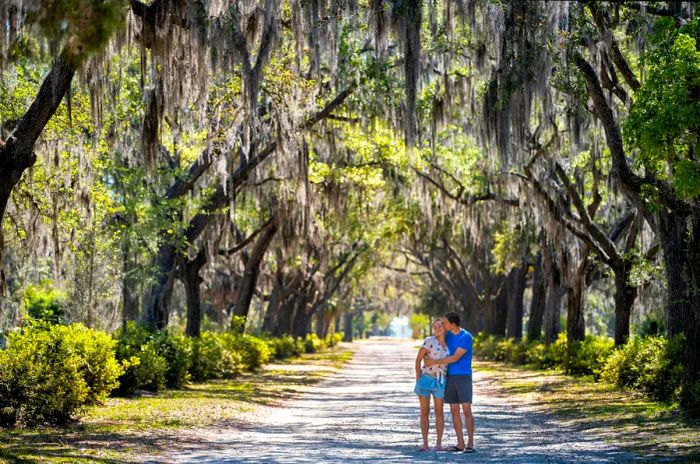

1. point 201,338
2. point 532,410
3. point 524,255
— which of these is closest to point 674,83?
point 532,410

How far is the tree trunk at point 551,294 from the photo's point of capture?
27.5m

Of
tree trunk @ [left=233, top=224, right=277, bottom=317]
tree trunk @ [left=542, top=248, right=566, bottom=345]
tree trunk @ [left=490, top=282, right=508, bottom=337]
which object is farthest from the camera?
tree trunk @ [left=490, top=282, right=508, bottom=337]

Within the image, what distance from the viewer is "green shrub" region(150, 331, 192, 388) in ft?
64.3

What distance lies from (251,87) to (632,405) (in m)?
7.89

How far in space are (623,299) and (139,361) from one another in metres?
11.0

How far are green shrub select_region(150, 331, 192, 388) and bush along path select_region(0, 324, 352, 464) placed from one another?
0.07ft

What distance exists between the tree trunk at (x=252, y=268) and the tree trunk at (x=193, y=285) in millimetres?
2970

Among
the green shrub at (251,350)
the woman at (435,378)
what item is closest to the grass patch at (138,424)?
the woman at (435,378)

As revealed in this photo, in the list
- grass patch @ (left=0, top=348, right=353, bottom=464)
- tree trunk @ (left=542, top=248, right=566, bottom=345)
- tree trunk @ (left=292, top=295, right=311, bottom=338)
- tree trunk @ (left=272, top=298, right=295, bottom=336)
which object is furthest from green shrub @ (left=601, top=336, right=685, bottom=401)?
tree trunk @ (left=292, top=295, right=311, bottom=338)

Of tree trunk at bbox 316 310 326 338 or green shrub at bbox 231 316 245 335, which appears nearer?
green shrub at bbox 231 316 245 335

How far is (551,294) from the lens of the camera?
2872cm

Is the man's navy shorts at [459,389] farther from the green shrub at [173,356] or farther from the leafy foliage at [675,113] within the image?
the green shrub at [173,356]

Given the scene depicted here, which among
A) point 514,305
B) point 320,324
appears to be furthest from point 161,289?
point 320,324

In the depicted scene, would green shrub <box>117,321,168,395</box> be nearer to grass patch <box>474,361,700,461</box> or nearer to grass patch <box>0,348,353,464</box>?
grass patch <box>0,348,353,464</box>
